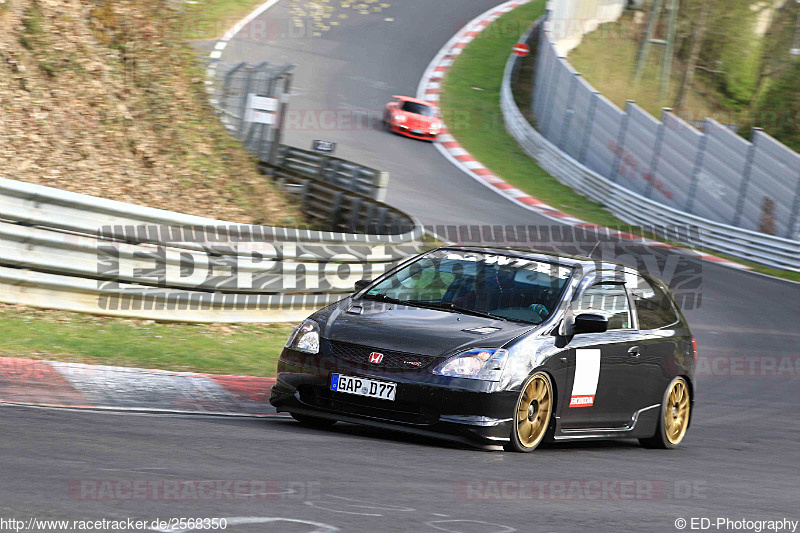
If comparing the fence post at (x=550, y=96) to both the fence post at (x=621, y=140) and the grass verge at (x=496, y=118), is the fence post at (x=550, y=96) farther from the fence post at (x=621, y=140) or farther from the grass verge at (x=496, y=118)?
the fence post at (x=621, y=140)

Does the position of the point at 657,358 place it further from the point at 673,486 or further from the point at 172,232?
the point at 172,232

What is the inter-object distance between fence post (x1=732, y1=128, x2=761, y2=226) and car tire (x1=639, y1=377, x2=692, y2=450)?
632 inches

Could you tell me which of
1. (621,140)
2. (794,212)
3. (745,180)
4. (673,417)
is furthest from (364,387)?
(621,140)

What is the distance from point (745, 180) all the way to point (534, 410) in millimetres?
18269

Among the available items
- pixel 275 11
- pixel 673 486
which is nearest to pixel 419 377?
pixel 673 486

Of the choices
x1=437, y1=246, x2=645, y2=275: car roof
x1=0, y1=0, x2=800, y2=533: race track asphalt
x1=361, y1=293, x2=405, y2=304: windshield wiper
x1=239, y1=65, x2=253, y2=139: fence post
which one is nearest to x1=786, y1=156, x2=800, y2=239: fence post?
x1=0, y1=0, x2=800, y2=533: race track asphalt

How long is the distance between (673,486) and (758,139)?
1869cm

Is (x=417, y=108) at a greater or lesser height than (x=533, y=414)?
lesser

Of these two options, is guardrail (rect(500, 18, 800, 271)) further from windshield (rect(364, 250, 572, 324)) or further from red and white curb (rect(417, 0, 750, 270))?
windshield (rect(364, 250, 572, 324))

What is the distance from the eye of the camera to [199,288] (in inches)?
420

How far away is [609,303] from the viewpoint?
8062mm

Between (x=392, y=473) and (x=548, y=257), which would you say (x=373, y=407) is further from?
(x=548, y=257)

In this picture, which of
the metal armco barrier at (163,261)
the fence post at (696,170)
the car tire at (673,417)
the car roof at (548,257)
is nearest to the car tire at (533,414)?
the car roof at (548,257)

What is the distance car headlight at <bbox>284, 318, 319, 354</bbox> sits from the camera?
7.12 metres
